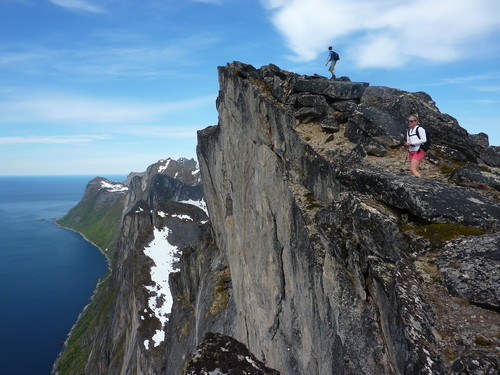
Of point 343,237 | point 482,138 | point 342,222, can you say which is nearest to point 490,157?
point 482,138

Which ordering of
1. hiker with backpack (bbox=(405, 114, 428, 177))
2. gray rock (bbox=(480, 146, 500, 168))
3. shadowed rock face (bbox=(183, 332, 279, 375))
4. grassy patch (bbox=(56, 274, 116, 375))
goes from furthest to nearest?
grassy patch (bbox=(56, 274, 116, 375))
gray rock (bbox=(480, 146, 500, 168))
hiker with backpack (bbox=(405, 114, 428, 177))
shadowed rock face (bbox=(183, 332, 279, 375))

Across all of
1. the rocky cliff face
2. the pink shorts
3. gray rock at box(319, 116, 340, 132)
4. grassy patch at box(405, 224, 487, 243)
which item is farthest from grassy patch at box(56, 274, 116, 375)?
grassy patch at box(405, 224, 487, 243)

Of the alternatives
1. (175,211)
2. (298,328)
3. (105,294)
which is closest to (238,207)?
(298,328)

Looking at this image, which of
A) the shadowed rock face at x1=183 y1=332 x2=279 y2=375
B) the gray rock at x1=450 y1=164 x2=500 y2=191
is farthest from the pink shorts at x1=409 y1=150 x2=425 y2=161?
the shadowed rock face at x1=183 y1=332 x2=279 y2=375

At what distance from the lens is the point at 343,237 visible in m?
15.7

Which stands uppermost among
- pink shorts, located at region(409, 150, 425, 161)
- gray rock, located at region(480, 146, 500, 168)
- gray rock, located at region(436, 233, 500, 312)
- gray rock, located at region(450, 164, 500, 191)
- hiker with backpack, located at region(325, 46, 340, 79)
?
hiker with backpack, located at region(325, 46, 340, 79)

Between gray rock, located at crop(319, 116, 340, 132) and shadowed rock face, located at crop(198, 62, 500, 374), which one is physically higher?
gray rock, located at crop(319, 116, 340, 132)

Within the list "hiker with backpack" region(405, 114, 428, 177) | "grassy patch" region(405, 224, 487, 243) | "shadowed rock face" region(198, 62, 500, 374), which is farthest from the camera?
"hiker with backpack" region(405, 114, 428, 177)

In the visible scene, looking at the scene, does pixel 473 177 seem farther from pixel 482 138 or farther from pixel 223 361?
pixel 223 361

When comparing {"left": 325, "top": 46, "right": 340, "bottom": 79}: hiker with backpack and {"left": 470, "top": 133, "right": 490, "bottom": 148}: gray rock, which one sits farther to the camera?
{"left": 325, "top": 46, "right": 340, "bottom": 79}: hiker with backpack

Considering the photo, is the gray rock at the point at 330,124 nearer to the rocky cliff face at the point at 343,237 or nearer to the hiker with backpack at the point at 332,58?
the rocky cliff face at the point at 343,237

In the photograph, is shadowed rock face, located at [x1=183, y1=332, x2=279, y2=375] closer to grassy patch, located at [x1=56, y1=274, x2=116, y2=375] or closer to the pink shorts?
the pink shorts

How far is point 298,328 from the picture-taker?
70.6 ft

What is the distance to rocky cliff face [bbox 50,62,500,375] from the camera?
31.3 feet
